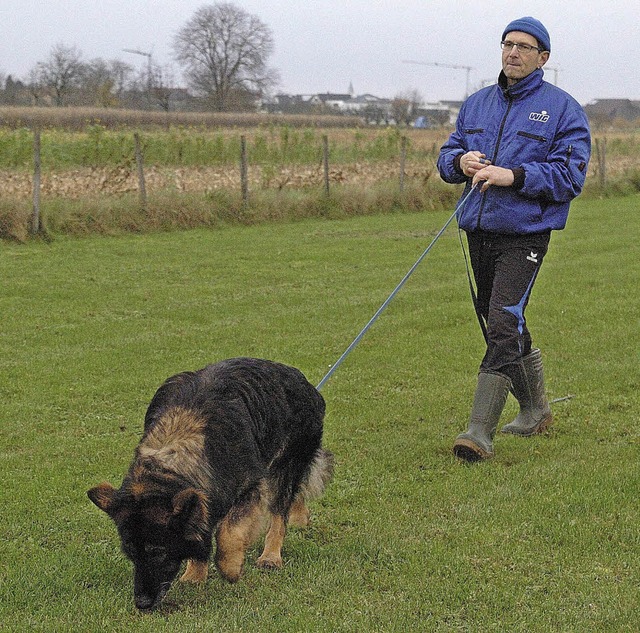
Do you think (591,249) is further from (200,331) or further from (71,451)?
(71,451)

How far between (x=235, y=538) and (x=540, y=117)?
3.26 meters

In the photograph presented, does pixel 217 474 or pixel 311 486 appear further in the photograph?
pixel 311 486

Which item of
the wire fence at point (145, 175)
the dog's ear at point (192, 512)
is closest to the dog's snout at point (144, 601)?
the dog's ear at point (192, 512)

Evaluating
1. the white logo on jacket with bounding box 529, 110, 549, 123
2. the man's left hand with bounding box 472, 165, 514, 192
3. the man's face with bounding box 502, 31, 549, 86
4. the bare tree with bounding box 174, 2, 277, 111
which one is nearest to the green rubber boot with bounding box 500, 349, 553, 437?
the man's left hand with bounding box 472, 165, 514, 192

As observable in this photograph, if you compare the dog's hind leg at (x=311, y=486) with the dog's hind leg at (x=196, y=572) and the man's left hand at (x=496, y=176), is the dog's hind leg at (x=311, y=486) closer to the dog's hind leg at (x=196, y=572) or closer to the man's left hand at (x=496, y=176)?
the dog's hind leg at (x=196, y=572)

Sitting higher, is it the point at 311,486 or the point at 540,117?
the point at 540,117

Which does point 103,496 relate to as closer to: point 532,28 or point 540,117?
point 540,117

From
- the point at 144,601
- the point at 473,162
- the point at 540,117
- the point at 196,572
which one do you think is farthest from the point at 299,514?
the point at 540,117

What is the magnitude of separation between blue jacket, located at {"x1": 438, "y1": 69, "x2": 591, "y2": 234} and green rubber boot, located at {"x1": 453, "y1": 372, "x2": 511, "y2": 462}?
3.32 feet

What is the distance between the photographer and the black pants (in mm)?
5719

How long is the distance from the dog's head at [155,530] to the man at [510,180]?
2599 millimetres

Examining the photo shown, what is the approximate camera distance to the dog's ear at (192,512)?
354 centimetres

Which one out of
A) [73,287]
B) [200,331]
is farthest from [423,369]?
[73,287]

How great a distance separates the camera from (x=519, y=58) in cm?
553
